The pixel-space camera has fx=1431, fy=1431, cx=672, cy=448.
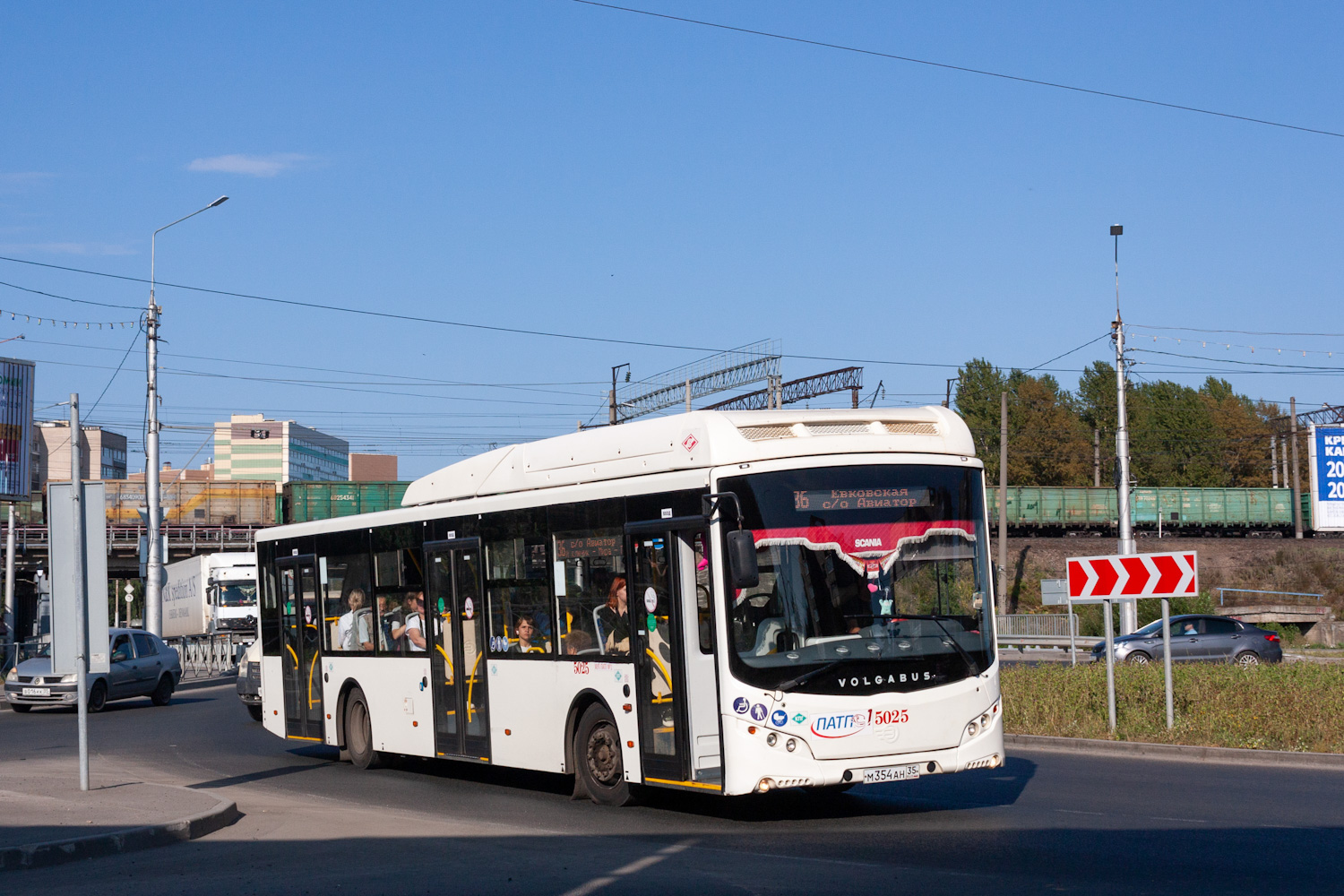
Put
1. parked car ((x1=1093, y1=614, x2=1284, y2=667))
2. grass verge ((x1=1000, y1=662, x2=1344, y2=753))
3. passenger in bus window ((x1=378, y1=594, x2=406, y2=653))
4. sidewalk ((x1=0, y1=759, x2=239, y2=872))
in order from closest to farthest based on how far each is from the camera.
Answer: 1. sidewalk ((x1=0, y1=759, x2=239, y2=872))
2. passenger in bus window ((x1=378, y1=594, x2=406, y2=653))
3. grass verge ((x1=1000, y1=662, x2=1344, y2=753))
4. parked car ((x1=1093, y1=614, x2=1284, y2=667))

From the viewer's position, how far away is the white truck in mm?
51250

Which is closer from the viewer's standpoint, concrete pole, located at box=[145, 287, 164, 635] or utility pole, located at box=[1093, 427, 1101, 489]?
concrete pole, located at box=[145, 287, 164, 635]

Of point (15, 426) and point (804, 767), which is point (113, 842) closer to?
point (804, 767)

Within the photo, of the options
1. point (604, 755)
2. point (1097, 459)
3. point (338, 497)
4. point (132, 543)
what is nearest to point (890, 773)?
point (604, 755)

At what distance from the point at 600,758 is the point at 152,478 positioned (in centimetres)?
2845

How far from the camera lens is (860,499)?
11.0 metres

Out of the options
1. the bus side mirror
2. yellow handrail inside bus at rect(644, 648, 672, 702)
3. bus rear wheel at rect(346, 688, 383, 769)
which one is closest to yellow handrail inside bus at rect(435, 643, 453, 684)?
bus rear wheel at rect(346, 688, 383, 769)

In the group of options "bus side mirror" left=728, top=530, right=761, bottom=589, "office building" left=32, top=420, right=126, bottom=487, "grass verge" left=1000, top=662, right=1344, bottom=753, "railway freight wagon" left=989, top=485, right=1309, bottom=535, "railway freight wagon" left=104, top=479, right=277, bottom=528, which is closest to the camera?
"bus side mirror" left=728, top=530, right=761, bottom=589

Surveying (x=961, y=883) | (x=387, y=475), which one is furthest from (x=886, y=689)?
(x=387, y=475)

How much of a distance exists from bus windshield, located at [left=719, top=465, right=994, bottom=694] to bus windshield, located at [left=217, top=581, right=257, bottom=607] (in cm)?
4411

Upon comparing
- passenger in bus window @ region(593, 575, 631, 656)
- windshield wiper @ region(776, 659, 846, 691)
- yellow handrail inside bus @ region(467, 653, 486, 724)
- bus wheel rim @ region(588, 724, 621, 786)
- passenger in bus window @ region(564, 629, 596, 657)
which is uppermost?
passenger in bus window @ region(593, 575, 631, 656)

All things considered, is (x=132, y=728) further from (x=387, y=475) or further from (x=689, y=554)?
(x=387, y=475)

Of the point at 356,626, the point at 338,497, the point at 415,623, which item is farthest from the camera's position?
the point at 338,497

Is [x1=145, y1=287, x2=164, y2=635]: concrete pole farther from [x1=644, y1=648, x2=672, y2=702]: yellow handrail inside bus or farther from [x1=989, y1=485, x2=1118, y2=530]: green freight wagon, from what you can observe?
[x1=989, y1=485, x2=1118, y2=530]: green freight wagon
